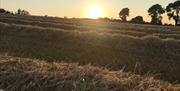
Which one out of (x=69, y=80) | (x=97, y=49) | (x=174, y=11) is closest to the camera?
(x=69, y=80)

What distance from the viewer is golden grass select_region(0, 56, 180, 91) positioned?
875 cm

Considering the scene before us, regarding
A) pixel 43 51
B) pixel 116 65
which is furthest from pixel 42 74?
pixel 43 51

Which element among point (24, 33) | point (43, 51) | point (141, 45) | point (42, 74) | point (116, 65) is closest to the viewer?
point (42, 74)

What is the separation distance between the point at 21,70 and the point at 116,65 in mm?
9262

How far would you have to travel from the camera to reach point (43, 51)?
22.4 m

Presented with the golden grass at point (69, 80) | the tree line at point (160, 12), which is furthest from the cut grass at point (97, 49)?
the tree line at point (160, 12)

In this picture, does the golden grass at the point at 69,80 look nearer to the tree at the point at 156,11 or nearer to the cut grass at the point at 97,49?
the cut grass at the point at 97,49

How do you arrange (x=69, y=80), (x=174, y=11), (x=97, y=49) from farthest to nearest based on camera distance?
(x=174, y=11), (x=97, y=49), (x=69, y=80)

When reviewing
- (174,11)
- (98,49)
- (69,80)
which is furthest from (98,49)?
(174,11)

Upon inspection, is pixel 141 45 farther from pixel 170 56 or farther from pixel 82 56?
pixel 82 56

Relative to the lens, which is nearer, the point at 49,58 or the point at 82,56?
the point at 49,58

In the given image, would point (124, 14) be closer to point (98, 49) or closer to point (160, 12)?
point (160, 12)

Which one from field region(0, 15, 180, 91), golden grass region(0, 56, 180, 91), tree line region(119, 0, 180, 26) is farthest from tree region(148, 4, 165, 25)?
golden grass region(0, 56, 180, 91)

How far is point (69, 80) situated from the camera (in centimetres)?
906
